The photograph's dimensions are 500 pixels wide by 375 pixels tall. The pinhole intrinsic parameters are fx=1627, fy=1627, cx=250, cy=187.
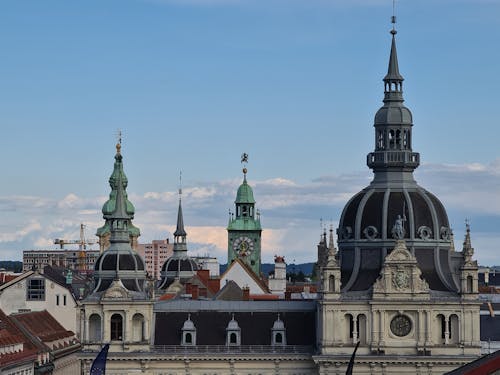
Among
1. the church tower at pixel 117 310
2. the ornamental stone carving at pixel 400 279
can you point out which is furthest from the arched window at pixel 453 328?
the church tower at pixel 117 310

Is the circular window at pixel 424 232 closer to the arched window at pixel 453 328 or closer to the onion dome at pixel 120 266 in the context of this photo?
the arched window at pixel 453 328

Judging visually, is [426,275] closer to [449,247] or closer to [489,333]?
[449,247]

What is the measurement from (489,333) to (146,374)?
117 feet

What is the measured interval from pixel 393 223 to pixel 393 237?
54.2 inches

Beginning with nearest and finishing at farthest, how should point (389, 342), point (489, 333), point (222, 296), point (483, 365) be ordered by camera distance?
point (483, 365) < point (389, 342) < point (489, 333) < point (222, 296)

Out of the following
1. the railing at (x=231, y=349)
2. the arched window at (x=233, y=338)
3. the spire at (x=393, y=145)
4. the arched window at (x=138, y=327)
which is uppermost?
the spire at (x=393, y=145)

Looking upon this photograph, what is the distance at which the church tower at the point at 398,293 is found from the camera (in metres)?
134

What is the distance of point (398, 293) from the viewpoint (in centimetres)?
13438

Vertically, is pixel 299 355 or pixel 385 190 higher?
pixel 385 190

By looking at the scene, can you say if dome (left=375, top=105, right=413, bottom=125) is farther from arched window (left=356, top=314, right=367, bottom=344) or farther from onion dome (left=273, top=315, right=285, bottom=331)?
onion dome (left=273, top=315, right=285, bottom=331)

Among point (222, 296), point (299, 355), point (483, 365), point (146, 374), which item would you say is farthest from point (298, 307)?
point (483, 365)

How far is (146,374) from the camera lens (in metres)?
136

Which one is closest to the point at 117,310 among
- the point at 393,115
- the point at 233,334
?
the point at 233,334

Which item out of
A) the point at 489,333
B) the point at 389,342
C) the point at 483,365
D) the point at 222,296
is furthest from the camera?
the point at 222,296
